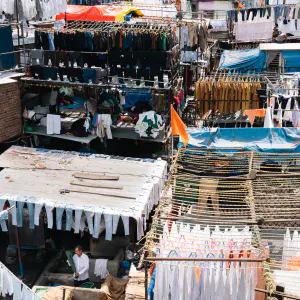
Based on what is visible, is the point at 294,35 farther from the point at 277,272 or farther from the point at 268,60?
the point at 277,272

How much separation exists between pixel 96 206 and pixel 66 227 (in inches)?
40.0

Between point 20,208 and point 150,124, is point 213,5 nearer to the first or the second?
point 150,124

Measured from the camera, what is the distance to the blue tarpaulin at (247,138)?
47.4 feet

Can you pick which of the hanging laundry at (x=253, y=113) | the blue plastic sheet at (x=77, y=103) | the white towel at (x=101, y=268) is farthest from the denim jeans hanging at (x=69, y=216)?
the blue plastic sheet at (x=77, y=103)

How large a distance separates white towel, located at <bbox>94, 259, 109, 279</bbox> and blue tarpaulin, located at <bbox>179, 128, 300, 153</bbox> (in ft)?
12.9

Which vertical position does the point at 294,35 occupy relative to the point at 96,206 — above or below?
above

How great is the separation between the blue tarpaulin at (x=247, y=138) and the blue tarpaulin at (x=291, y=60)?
38.3 ft

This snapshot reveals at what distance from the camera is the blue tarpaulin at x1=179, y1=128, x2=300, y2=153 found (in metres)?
14.5

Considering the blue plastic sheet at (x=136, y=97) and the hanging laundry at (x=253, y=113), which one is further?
the blue plastic sheet at (x=136, y=97)

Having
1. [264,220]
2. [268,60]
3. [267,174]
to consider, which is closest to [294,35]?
[268,60]

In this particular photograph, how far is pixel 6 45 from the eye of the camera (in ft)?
62.3

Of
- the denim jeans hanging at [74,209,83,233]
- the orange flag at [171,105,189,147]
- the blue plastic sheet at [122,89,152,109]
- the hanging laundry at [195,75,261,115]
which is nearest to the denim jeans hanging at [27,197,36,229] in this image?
the denim jeans hanging at [74,209,83,233]

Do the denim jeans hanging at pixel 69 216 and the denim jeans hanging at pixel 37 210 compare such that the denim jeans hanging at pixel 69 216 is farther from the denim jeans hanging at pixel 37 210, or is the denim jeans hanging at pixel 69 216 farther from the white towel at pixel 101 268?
the white towel at pixel 101 268

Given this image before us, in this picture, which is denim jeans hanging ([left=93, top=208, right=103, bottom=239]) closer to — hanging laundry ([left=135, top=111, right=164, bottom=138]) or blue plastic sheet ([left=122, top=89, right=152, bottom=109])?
hanging laundry ([left=135, top=111, right=164, bottom=138])
